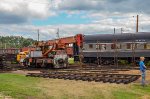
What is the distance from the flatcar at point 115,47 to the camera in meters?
41.0

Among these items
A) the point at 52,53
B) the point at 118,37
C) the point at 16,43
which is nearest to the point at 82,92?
the point at 52,53

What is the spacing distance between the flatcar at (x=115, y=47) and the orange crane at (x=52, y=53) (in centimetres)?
610

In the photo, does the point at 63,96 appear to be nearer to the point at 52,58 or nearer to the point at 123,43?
the point at 52,58

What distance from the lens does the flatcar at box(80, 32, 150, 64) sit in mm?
41000

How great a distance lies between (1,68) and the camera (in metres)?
36.6

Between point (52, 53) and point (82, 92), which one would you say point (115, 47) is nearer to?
point (52, 53)

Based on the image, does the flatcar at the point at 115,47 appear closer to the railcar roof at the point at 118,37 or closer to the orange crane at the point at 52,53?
the railcar roof at the point at 118,37

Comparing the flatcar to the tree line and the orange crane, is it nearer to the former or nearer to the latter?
the orange crane

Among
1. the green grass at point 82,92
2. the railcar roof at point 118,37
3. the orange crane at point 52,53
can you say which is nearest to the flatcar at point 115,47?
the railcar roof at point 118,37

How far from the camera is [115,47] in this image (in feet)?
141

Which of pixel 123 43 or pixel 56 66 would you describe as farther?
pixel 123 43

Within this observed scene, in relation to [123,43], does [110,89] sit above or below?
below

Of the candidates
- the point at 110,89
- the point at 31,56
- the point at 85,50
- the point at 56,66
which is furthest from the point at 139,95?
the point at 85,50

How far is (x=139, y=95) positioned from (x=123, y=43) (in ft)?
78.9
